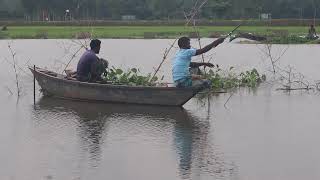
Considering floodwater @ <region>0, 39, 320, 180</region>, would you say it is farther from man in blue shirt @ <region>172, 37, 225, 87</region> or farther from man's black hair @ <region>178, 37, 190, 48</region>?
man's black hair @ <region>178, 37, 190, 48</region>

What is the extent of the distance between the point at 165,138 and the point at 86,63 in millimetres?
4472

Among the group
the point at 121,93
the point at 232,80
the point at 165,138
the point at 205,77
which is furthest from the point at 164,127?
the point at 232,80

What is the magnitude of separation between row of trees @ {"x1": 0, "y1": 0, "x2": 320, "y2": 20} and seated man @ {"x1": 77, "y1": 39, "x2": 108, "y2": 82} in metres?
77.1

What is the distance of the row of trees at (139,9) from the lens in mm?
93250

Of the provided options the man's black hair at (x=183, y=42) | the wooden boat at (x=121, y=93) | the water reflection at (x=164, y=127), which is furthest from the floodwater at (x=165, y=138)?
the man's black hair at (x=183, y=42)

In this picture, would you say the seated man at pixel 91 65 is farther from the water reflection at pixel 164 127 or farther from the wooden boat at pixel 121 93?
the water reflection at pixel 164 127

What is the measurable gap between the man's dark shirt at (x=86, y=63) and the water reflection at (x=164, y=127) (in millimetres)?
688

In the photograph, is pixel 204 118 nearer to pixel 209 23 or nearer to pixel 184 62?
pixel 184 62

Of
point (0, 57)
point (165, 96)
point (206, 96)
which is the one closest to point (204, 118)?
point (165, 96)

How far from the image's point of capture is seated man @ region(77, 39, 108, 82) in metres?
15.3

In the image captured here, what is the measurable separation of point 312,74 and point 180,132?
1213cm

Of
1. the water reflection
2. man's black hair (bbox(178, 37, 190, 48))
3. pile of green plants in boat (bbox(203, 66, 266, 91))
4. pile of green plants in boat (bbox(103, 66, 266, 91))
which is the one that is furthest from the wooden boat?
pile of green plants in boat (bbox(203, 66, 266, 91))

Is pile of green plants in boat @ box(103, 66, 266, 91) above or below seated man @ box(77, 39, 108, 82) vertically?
below

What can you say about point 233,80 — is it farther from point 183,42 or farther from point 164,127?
point 164,127
